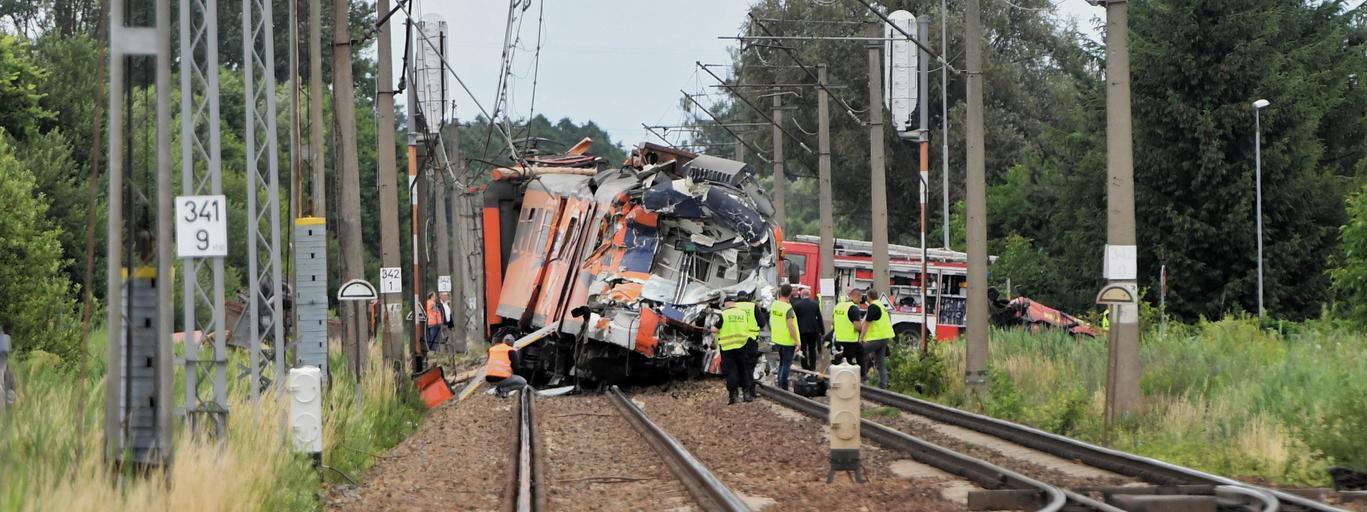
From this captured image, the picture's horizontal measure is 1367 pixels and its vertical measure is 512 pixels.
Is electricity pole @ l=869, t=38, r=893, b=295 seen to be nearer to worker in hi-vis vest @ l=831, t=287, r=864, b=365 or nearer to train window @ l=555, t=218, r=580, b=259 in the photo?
worker in hi-vis vest @ l=831, t=287, r=864, b=365

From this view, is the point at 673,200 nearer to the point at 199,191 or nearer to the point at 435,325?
the point at 199,191

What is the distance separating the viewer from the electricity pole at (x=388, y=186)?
1056 inches

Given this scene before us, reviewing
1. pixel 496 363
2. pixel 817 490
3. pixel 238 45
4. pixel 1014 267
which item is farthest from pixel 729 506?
pixel 238 45

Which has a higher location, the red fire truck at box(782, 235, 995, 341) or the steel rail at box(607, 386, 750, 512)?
the red fire truck at box(782, 235, 995, 341)

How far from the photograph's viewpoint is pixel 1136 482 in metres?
13.8

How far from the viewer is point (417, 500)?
1389 centimetres

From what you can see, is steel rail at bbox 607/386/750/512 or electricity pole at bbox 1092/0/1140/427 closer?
steel rail at bbox 607/386/750/512

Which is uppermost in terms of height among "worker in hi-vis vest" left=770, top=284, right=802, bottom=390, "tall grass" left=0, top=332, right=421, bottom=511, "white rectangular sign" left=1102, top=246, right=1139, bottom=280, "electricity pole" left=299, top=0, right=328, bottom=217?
"electricity pole" left=299, top=0, right=328, bottom=217

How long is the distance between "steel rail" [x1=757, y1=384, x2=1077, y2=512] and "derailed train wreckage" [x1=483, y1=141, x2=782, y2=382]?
209 inches

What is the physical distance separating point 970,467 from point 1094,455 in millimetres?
1651

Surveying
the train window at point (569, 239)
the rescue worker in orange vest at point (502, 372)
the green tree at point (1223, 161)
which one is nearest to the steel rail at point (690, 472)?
the rescue worker in orange vest at point (502, 372)

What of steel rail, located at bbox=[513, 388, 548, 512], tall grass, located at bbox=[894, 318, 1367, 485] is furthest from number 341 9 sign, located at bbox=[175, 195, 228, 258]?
tall grass, located at bbox=[894, 318, 1367, 485]

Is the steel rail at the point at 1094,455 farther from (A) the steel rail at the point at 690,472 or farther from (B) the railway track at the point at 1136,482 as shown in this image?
(A) the steel rail at the point at 690,472

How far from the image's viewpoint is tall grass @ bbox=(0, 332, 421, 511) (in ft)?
33.5
